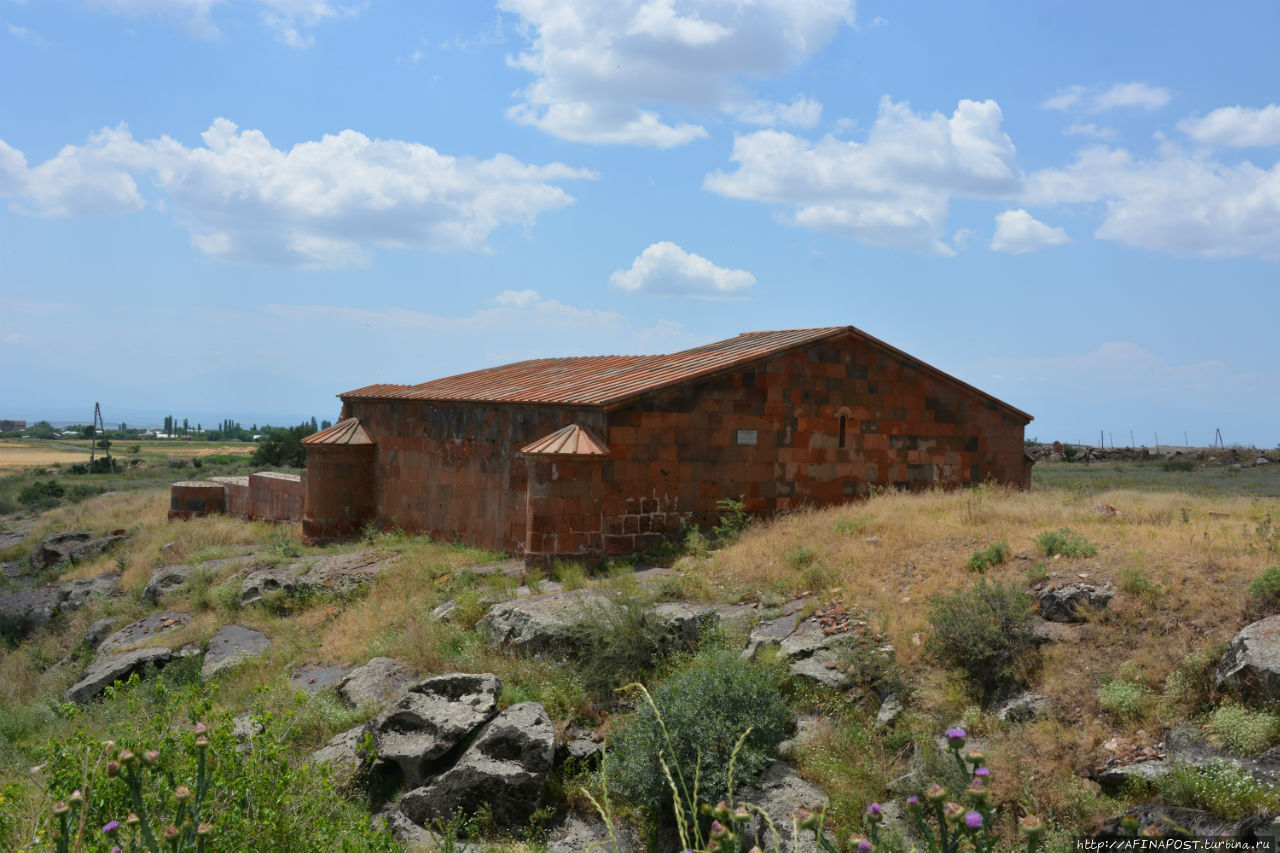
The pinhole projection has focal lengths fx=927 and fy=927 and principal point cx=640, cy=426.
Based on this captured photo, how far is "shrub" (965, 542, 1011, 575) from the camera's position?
372 inches

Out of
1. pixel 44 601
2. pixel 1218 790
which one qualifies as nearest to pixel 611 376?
pixel 1218 790

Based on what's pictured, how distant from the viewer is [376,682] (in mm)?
10117

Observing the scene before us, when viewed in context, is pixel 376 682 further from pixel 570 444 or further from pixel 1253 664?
pixel 1253 664

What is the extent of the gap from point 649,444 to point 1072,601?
637cm

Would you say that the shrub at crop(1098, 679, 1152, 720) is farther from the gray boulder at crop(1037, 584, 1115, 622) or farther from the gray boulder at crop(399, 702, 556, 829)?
the gray boulder at crop(399, 702, 556, 829)

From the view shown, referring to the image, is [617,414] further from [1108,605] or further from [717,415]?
[1108,605]

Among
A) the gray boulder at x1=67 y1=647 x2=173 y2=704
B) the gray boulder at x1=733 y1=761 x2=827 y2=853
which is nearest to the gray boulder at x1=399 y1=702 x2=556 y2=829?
the gray boulder at x1=733 y1=761 x2=827 y2=853

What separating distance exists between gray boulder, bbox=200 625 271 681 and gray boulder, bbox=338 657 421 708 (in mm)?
2846

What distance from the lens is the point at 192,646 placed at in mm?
13719

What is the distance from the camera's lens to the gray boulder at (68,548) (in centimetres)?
2189

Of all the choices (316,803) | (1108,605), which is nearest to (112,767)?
(316,803)

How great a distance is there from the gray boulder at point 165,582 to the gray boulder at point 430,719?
9903 millimetres

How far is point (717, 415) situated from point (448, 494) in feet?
17.6

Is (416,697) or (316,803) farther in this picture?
(416,697)
